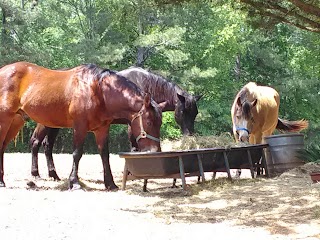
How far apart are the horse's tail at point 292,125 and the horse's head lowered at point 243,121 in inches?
107

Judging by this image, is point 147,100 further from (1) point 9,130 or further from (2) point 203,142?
(1) point 9,130

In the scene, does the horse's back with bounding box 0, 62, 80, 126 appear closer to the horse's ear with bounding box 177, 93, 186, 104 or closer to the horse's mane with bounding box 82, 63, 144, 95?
the horse's mane with bounding box 82, 63, 144, 95

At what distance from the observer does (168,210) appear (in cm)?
623

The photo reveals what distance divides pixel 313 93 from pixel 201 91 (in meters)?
6.49

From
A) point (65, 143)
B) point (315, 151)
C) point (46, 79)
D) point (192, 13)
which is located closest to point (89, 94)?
point (46, 79)

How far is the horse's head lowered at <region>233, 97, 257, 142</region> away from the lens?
9.58 meters

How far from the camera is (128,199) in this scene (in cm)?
708

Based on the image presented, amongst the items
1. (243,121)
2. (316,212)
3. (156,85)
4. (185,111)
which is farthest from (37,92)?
(316,212)

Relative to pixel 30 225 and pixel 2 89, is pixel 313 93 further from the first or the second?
pixel 30 225

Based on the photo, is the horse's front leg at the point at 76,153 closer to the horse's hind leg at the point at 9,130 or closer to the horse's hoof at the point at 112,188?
the horse's hoof at the point at 112,188

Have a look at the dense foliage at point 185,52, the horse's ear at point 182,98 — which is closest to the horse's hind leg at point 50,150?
the horse's ear at point 182,98

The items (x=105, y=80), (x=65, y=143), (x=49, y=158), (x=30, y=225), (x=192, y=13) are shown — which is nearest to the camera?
(x=30, y=225)

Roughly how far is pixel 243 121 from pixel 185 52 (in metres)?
17.0

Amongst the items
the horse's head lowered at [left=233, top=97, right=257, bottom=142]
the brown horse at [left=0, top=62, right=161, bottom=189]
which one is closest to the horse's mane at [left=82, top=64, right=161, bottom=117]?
the brown horse at [left=0, top=62, right=161, bottom=189]
